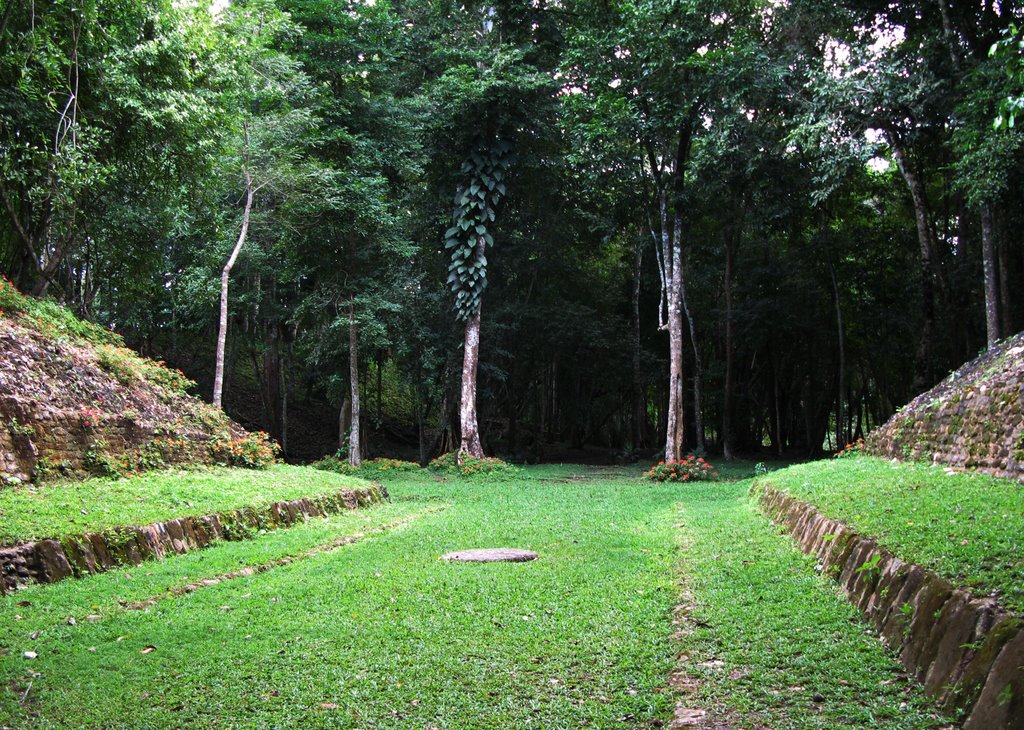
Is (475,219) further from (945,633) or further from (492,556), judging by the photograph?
(945,633)

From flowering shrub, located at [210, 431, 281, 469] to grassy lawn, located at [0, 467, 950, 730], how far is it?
4486 mm

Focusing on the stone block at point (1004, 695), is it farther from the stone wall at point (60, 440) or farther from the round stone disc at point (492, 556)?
the stone wall at point (60, 440)

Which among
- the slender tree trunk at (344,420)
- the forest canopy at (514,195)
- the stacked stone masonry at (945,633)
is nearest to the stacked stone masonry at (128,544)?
the forest canopy at (514,195)

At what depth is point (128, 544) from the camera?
6734 millimetres

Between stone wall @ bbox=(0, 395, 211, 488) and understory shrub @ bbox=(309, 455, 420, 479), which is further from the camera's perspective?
understory shrub @ bbox=(309, 455, 420, 479)

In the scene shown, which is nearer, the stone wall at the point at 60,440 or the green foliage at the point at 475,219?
the stone wall at the point at 60,440

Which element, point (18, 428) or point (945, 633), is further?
point (18, 428)

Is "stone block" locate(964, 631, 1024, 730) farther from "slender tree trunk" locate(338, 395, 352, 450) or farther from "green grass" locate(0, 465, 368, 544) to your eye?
"slender tree trunk" locate(338, 395, 352, 450)

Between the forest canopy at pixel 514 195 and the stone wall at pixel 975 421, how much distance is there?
9.21 ft

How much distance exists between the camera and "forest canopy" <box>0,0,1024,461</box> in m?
12.7

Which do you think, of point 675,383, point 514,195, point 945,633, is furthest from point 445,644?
point 514,195

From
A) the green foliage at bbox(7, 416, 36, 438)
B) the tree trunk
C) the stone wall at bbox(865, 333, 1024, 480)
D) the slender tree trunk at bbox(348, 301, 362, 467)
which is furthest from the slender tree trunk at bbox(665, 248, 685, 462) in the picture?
the green foliage at bbox(7, 416, 36, 438)

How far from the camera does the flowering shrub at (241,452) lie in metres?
11.8

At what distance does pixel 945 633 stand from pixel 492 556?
4.31 m
